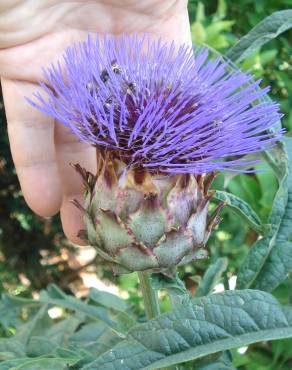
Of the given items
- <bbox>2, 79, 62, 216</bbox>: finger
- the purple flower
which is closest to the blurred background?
the purple flower

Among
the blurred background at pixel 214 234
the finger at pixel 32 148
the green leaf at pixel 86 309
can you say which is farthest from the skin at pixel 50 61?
the blurred background at pixel 214 234

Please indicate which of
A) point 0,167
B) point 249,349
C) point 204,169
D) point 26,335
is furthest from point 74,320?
point 0,167

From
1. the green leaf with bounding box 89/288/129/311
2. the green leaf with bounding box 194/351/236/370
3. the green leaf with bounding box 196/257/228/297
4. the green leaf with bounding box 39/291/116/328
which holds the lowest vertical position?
the green leaf with bounding box 89/288/129/311

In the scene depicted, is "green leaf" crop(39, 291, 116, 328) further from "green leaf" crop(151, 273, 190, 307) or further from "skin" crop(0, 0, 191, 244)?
"green leaf" crop(151, 273, 190, 307)

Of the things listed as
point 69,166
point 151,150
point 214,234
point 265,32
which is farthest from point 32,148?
point 214,234

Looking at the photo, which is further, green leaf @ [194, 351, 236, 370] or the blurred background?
the blurred background

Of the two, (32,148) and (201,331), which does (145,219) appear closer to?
(201,331)

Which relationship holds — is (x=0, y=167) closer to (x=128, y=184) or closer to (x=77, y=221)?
(x=77, y=221)
